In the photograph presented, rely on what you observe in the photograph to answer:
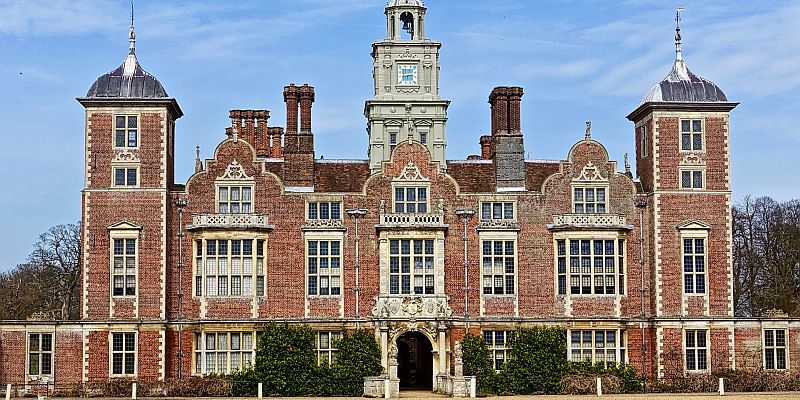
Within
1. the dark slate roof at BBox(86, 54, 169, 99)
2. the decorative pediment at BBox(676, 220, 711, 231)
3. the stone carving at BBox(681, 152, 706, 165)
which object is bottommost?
the decorative pediment at BBox(676, 220, 711, 231)

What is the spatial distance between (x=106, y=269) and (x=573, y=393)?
52.6 ft

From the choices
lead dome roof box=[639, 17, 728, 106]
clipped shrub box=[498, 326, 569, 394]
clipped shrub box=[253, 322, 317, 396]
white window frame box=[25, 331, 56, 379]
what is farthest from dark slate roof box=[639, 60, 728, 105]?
white window frame box=[25, 331, 56, 379]

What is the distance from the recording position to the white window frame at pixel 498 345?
148ft

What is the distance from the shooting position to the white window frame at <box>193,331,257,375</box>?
44.5 meters

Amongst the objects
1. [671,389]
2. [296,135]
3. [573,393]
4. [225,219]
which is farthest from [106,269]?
[671,389]

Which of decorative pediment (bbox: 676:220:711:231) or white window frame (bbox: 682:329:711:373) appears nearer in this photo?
white window frame (bbox: 682:329:711:373)

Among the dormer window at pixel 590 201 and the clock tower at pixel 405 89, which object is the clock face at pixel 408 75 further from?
the dormer window at pixel 590 201

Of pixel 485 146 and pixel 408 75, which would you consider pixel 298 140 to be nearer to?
pixel 485 146

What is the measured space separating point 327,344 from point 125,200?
837 centimetres

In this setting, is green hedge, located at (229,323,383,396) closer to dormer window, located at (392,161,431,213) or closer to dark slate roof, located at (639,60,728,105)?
dormer window, located at (392,161,431,213)

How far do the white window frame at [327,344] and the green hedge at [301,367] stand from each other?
0.72 m

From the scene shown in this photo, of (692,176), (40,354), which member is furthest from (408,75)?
(40,354)

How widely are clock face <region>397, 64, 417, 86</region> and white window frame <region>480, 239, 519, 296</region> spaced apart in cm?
1518

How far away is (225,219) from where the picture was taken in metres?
44.8
